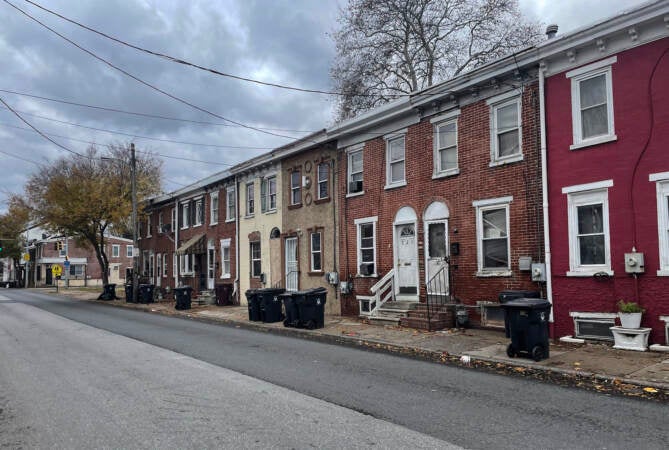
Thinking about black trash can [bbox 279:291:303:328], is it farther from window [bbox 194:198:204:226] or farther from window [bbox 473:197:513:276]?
window [bbox 194:198:204:226]

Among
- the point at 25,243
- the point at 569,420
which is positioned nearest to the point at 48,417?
the point at 569,420

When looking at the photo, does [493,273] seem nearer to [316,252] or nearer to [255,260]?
[316,252]

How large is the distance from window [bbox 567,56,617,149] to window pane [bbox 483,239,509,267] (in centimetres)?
304

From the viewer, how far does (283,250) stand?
22031 millimetres

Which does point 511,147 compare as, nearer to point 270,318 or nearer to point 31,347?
point 270,318

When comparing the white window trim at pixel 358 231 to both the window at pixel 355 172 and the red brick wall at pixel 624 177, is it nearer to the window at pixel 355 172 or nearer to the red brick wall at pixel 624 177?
the window at pixel 355 172

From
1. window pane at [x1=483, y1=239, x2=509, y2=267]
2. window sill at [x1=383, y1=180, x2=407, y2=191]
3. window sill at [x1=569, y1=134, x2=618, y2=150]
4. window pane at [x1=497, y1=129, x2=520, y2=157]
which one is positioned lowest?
window pane at [x1=483, y1=239, x2=509, y2=267]

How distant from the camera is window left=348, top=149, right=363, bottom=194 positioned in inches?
720

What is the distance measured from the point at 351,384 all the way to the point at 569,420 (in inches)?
121

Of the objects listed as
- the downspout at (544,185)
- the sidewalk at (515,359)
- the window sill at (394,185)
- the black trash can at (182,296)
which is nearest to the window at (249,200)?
the black trash can at (182,296)

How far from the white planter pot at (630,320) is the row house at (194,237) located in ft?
59.6

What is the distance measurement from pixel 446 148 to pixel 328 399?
387 inches

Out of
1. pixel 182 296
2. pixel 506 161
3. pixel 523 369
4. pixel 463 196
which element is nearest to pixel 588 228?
pixel 506 161

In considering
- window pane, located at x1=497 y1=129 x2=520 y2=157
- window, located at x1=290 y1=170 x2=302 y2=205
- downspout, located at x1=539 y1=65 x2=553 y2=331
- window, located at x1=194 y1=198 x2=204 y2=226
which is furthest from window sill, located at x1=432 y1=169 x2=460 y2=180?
window, located at x1=194 y1=198 x2=204 y2=226
